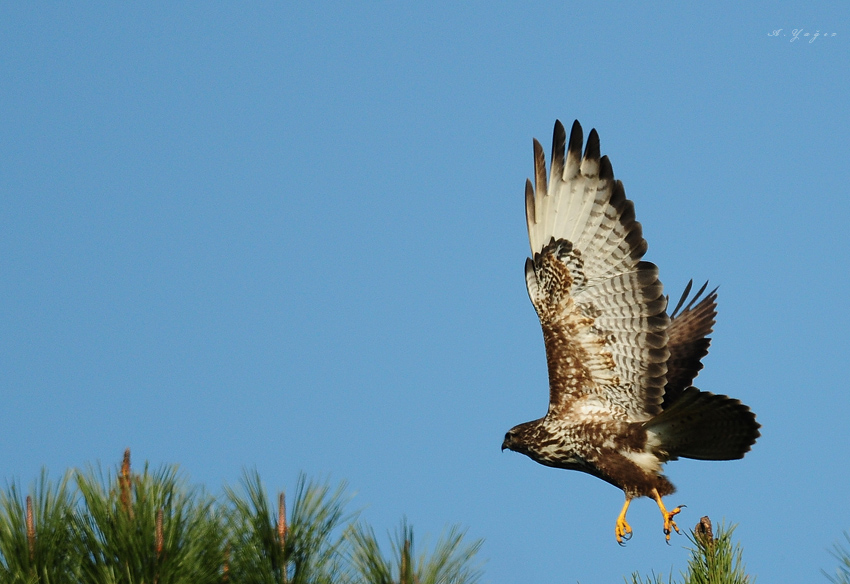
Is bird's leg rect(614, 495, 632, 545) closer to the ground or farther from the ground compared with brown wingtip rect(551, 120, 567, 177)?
closer to the ground

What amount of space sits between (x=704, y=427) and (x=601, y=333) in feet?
3.27

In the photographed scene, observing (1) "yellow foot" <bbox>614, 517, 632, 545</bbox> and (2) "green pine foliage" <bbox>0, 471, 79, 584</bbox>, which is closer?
(2) "green pine foliage" <bbox>0, 471, 79, 584</bbox>

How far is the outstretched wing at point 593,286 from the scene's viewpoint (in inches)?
297

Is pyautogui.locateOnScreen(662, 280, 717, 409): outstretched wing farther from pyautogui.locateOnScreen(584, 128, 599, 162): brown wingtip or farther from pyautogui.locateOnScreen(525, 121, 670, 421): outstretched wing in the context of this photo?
pyautogui.locateOnScreen(584, 128, 599, 162): brown wingtip

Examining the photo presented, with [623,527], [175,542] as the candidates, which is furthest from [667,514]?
[175,542]

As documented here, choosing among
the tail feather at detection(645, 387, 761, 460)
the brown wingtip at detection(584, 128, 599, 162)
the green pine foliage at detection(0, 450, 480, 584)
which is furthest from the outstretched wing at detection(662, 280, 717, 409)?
the green pine foliage at detection(0, 450, 480, 584)

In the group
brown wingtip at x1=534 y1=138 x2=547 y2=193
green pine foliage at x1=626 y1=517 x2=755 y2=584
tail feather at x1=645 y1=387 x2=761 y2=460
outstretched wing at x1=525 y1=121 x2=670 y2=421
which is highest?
brown wingtip at x1=534 y1=138 x2=547 y2=193

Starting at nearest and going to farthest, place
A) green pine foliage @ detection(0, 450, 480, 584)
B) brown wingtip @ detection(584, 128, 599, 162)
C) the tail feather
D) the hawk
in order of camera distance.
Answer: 1. green pine foliage @ detection(0, 450, 480, 584)
2. the tail feather
3. the hawk
4. brown wingtip @ detection(584, 128, 599, 162)

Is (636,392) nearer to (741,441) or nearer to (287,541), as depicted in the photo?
(741,441)

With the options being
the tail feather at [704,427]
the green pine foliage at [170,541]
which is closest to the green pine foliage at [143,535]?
the green pine foliage at [170,541]

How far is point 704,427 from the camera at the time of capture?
7.32 m

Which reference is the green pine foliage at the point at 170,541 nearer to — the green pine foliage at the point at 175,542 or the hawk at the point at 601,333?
the green pine foliage at the point at 175,542

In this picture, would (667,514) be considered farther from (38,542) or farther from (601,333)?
(38,542)

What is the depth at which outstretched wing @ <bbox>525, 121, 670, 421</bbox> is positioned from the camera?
24.7 feet
